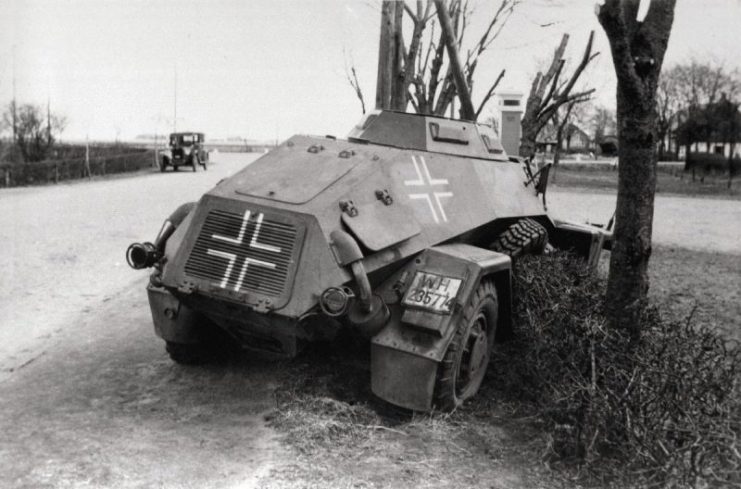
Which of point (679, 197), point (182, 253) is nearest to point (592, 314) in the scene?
point (182, 253)

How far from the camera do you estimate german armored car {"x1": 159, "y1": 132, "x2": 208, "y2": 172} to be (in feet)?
101

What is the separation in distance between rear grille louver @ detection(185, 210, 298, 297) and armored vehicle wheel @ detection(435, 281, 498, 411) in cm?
117

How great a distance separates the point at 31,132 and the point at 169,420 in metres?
35.9

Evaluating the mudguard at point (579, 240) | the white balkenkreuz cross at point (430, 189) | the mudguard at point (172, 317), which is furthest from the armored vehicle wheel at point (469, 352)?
the mudguard at point (579, 240)

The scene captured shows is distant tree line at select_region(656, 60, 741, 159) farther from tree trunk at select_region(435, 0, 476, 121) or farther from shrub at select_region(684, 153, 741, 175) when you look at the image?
tree trunk at select_region(435, 0, 476, 121)

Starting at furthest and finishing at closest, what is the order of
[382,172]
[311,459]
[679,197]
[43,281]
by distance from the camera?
1. [679,197]
2. [43,281]
3. [382,172]
4. [311,459]

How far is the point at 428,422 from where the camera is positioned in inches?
197

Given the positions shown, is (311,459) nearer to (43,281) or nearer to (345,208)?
(345,208)

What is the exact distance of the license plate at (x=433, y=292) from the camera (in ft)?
16.2

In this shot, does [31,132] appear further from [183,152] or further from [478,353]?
[478,353]

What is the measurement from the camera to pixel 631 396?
4.30m

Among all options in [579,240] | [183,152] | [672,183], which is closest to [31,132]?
[183,152]

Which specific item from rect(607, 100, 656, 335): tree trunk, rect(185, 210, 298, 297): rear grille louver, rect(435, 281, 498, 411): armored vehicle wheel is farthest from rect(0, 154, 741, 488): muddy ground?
rect(607, 100, 656, 335): tree trunk

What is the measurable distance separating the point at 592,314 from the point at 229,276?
251 centimetres
